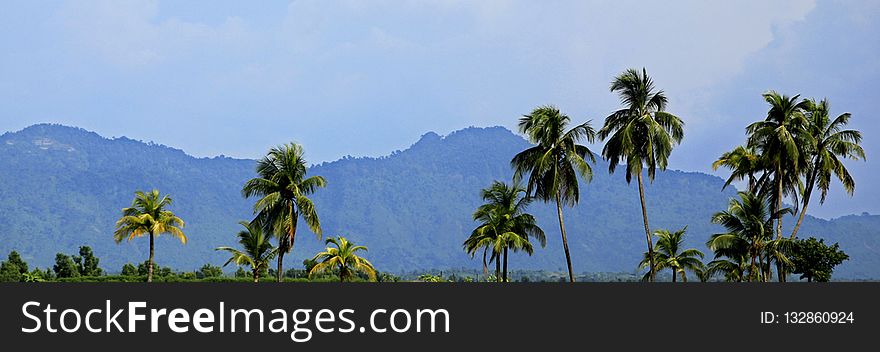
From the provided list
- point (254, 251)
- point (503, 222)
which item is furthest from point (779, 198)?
point (254, 251)

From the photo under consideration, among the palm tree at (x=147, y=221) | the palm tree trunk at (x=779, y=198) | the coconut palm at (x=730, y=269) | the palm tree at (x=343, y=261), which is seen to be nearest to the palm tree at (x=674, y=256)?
the coconut palm at (x=730, y=269)

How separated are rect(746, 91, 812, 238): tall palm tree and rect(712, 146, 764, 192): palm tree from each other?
6.08ft

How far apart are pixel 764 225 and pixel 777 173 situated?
10.0 ft

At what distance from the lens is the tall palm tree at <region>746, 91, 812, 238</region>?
5284cm

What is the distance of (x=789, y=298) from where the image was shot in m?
22.8

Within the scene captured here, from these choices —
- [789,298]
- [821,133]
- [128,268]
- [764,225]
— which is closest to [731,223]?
[764,225]

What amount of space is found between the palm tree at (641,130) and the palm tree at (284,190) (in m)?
16.9

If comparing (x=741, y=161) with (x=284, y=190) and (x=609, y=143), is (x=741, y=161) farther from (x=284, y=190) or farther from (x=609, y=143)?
(x=284, y=190)

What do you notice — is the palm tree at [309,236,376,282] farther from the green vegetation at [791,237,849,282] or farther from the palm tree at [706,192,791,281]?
the green vegetation at [791,237,849,282]

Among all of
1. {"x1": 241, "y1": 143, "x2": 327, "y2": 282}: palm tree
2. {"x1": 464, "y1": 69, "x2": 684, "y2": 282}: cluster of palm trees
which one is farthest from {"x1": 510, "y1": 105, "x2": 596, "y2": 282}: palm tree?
{"x1": 241, "y1": 143, "x2": 327, "y2": 282}: palm tree

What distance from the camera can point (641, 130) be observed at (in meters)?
52.3

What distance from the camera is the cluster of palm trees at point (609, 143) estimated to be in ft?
170

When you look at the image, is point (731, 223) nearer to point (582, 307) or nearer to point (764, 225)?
point (764, 225)

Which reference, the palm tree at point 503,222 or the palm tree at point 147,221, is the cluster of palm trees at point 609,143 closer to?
the palm tree at point 503,222
